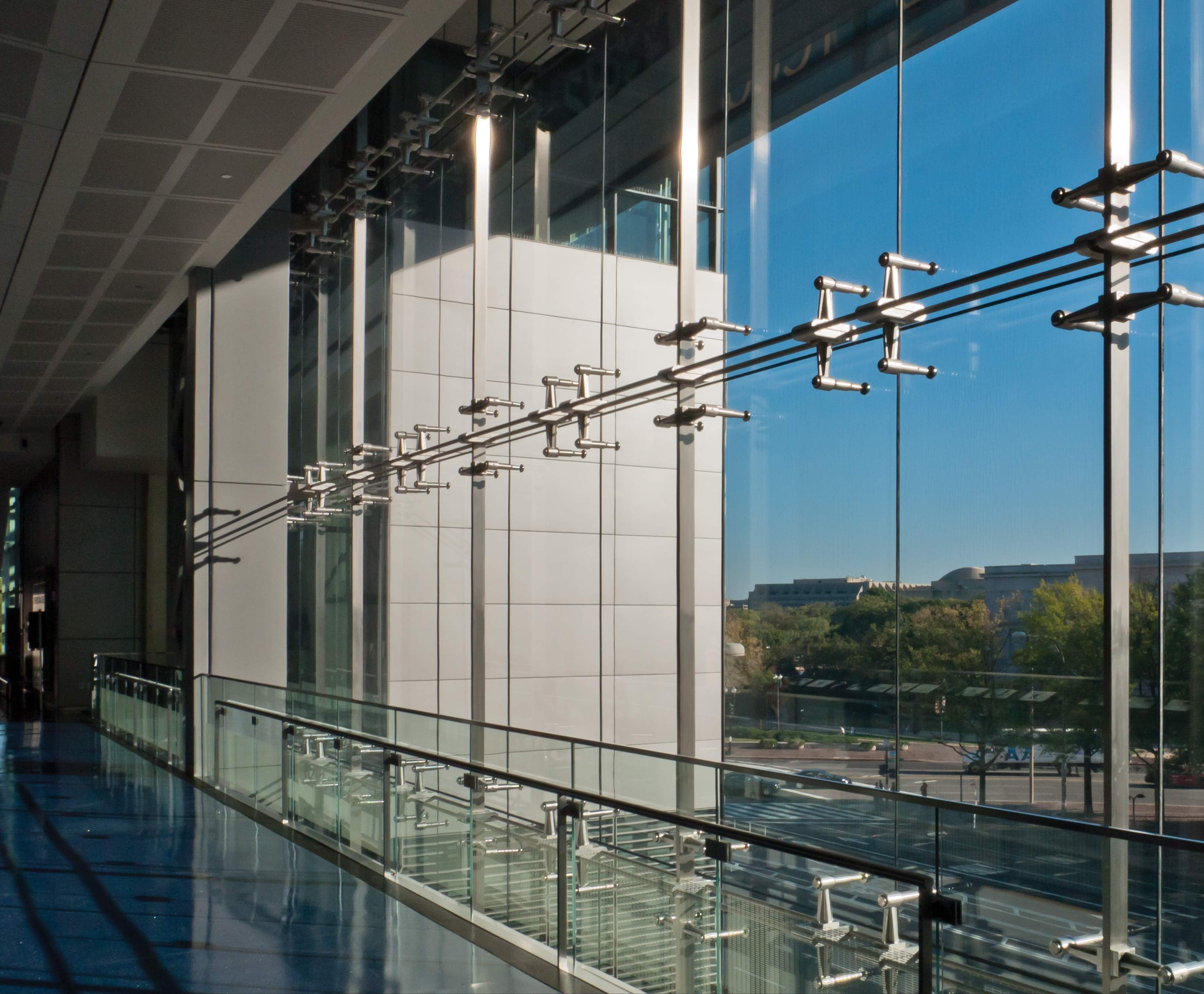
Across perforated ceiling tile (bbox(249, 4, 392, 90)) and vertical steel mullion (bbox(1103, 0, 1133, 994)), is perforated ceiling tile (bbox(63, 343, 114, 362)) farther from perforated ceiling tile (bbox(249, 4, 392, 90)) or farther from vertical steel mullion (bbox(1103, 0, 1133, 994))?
vertical steel mullion (bbox(1103, 0, 1133, 994))

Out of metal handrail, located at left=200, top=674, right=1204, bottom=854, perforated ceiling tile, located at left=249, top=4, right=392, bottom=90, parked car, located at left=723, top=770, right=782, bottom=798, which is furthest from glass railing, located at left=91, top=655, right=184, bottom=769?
parked car, located at left=723, top=770, right=782, bottom=798

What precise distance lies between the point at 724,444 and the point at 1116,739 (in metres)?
2.66

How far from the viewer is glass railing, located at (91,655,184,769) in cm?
1116

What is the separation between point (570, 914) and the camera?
459cm

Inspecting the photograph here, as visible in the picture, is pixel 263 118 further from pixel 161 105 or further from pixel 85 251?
pixel 85 251

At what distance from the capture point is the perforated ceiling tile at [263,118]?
21.7ft

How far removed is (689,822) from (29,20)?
456 centimetres

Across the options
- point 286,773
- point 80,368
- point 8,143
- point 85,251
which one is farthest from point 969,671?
point 80,368

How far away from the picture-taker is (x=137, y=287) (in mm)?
10500

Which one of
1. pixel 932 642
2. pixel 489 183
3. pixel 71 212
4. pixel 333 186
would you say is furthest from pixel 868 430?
pixel 333 186

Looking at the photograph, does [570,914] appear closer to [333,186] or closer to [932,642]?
[932,642]

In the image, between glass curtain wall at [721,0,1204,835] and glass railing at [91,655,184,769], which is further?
glass railing at [91,655,184,769]

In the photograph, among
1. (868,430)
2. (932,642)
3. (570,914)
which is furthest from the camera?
(868,430)

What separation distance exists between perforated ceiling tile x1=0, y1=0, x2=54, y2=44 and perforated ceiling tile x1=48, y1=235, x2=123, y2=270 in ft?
11.2
